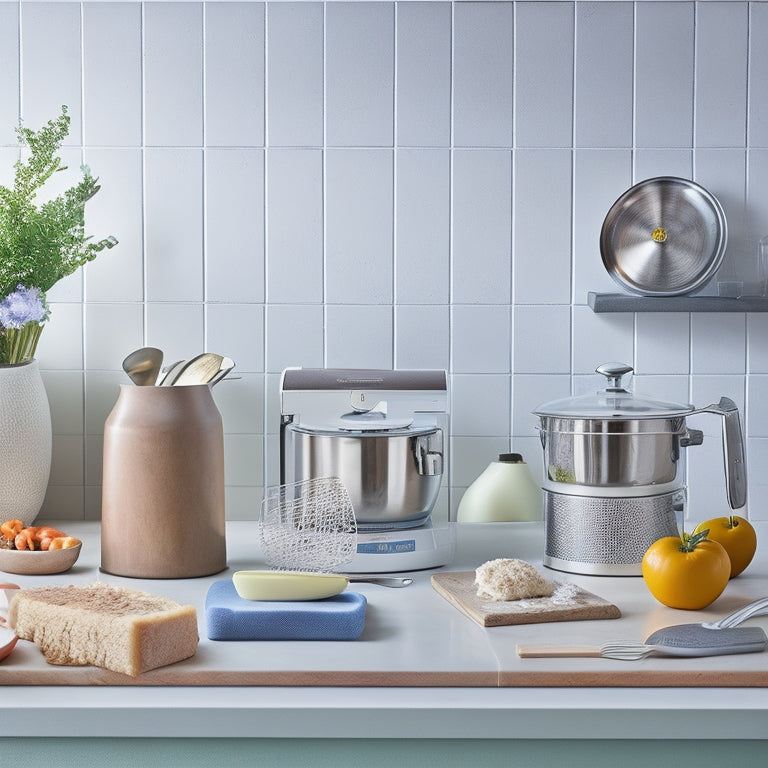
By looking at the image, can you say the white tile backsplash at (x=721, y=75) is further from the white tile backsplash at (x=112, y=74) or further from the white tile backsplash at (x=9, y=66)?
the white tile backsplash at (x=9, y=66)

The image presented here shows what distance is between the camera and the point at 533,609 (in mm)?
1073

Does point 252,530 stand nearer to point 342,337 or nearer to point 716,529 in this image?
point 342,337

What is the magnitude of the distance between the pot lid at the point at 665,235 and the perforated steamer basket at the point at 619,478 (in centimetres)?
39

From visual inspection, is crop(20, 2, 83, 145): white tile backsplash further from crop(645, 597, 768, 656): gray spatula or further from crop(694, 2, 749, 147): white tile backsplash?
crop(645, 597, 768, 656): gray spatula

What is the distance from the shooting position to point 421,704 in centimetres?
88

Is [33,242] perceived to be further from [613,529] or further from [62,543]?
[613,529]

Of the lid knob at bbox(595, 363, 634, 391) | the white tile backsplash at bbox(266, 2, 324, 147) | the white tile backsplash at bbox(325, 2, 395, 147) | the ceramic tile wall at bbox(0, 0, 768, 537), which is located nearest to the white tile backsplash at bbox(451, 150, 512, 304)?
the ceramic tile wall at bbox(0, 0, 768, 537)

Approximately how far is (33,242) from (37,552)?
1.58 feet

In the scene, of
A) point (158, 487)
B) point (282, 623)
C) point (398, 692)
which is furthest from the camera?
point (158, 487)

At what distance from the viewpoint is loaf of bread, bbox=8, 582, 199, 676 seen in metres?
0.91

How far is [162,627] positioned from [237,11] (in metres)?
1.12

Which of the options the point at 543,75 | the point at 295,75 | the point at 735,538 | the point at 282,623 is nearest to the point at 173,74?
the point at 295,75

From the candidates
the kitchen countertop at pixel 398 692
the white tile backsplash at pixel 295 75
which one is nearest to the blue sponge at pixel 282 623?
the kitchen countertop at pixel 398 692

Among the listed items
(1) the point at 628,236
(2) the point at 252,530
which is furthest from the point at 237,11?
(2) the point at 252,530
